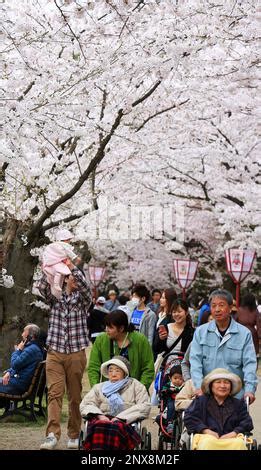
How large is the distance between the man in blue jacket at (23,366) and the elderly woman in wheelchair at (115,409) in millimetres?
3295

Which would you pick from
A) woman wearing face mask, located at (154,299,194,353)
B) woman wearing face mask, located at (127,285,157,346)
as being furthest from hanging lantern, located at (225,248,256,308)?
woman wearing face mask, located at (154,299,194,353)

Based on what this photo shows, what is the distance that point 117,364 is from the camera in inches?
309

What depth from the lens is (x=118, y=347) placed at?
8422 millimetres

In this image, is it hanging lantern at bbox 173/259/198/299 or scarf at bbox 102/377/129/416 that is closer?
scarf at bbox 102/377/129/416

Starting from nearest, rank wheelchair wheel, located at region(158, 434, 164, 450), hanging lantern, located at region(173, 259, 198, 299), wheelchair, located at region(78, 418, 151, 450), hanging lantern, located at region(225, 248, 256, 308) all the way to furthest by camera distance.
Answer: wheelchair, located at region(78, 418, 151, 450) → wheelchair wheel, located at region(158, 434, 164, 450) → hanging lantern, located at region(225, 248, 256, 308) → hanging lantern, located at region(173, 259, 198, 299)

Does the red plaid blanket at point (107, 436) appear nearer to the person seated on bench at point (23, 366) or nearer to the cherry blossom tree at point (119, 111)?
the cherry blossom tree at point (119, 111)

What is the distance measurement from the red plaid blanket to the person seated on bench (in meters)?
4.03

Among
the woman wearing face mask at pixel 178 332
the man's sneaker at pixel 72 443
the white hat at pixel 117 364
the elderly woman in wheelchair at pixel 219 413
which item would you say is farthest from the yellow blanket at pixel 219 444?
the woman wearing face mask at pixel 178 332

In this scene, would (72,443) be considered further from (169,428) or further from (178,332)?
(178,332)

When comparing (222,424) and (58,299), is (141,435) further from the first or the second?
(58,299)

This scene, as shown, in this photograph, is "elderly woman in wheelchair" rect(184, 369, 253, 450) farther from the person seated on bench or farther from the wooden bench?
the wooden bench

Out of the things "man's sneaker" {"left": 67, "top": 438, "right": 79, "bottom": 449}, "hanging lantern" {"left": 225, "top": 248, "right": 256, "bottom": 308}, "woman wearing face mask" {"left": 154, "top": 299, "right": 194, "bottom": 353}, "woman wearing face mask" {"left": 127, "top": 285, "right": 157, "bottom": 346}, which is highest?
"hanging lantern" {"left": 225, "top": 248, "right": 256, "bottom": 308}

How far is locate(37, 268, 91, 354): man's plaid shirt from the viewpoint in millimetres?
9250

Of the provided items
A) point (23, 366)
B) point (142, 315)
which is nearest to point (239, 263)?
point (142, 315)
